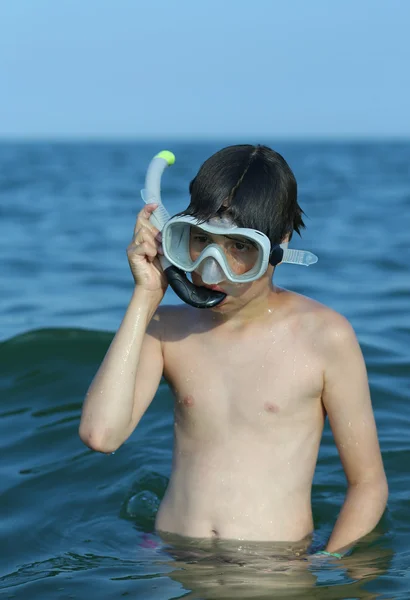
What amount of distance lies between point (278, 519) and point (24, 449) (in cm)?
216

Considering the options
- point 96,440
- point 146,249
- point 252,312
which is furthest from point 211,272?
point 96,440

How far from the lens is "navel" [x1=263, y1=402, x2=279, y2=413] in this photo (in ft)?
11.9

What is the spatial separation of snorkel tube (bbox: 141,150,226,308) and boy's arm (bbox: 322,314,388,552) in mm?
495

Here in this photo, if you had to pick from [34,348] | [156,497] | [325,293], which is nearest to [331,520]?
[156,497]

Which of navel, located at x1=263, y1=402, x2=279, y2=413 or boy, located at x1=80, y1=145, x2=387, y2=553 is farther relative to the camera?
navel, located at x1=263, y1=402, x2=279, y2=413

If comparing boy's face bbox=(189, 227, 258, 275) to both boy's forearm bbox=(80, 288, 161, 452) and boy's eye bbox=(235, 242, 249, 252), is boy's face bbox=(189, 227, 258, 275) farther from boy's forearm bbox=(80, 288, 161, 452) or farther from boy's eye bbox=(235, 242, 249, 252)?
boy's forearm bbox=(80, 288, 161, 452)

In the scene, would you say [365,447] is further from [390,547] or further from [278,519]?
[390,547]

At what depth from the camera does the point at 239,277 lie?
3.32 m

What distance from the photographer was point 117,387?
3463mm

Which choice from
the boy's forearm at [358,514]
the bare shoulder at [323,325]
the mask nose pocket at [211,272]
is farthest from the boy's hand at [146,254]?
the boy's forearm at [358,514]

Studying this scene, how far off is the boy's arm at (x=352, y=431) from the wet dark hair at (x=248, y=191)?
460mm

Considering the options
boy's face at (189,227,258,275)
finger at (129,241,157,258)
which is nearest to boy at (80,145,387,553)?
finger at (129,241,157,258)

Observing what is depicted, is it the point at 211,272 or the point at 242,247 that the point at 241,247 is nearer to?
the point at 242,247

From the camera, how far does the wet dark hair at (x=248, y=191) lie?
11.0 feet
